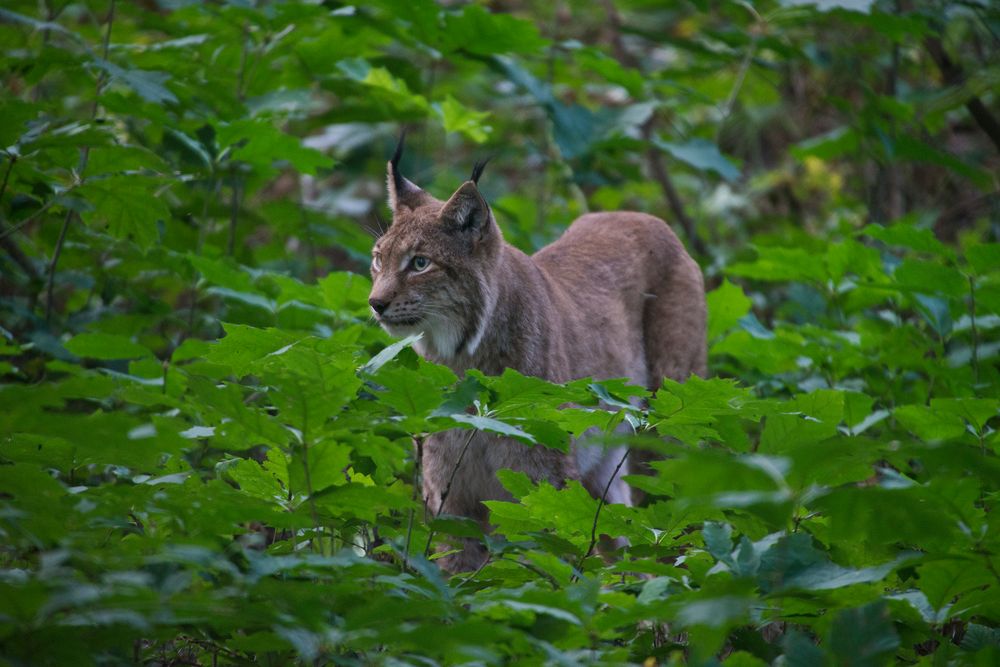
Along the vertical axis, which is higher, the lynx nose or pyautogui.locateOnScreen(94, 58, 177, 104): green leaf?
pyautogui.locateOnScreen(94, 58, 177, 104): green leaf

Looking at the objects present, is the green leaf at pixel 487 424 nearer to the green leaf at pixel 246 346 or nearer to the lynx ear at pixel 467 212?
the green leaf at pixel 246 346

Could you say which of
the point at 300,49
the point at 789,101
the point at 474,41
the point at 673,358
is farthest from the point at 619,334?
the point at 789,101

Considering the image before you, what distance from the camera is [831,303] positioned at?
5.79m

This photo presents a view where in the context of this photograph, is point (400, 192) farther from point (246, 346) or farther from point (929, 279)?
point (929, 279)

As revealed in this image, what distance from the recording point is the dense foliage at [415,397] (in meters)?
2.11

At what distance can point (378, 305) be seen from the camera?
4.50 m

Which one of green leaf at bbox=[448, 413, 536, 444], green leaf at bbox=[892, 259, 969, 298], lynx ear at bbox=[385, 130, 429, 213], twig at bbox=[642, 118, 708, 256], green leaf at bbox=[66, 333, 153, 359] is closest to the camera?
green leaf at bbox=[448, 413, 536, 444]

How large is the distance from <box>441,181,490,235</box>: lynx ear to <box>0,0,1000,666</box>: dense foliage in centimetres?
57

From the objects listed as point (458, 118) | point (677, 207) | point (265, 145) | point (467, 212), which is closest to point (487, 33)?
point (458, 118)

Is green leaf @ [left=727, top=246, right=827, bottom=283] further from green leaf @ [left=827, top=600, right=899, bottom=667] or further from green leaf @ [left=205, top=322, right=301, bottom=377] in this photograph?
green leaf @ [left=827, top=600, right=899, bottom=667]

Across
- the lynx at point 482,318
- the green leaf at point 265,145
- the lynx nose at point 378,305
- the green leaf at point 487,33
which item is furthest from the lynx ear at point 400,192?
the green leaf at point 487,33

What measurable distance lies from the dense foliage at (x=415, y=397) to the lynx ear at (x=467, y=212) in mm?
565

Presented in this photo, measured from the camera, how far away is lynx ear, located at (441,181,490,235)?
474cm

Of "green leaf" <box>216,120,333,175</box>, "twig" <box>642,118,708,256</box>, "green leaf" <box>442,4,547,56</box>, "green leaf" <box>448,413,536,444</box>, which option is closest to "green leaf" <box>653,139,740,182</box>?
"green leaf" <box>442,4,547,56</box>
